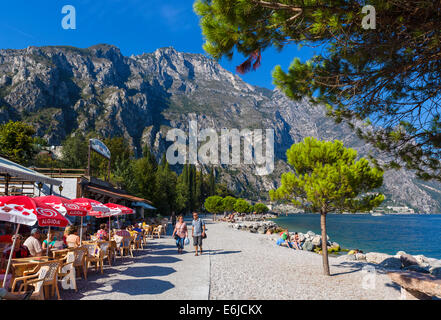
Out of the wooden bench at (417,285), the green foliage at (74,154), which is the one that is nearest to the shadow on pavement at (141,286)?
the wooden bench at (417,285)

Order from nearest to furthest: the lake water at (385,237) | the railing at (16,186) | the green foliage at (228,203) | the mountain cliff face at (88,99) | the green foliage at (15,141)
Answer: the railing at (16,186)
the green foliage at (15,141)
the lake water at (385,237)
the green foliage at (228,203)
the mountain cliff face at (88,99)

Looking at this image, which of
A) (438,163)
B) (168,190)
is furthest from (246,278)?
(168,190)

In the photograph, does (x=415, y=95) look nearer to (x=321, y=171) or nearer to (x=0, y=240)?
(x=321, y=171)

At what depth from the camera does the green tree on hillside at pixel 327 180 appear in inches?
302

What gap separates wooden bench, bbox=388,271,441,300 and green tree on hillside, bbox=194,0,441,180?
7.08 feet

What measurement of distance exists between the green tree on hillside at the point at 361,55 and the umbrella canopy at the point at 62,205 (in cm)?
535

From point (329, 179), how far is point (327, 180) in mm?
62

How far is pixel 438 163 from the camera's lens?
5758 millimetres

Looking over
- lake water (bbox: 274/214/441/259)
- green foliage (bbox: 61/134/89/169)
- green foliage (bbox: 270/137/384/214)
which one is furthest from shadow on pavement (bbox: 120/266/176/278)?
green foliage (bbox: 61/134/89/169)

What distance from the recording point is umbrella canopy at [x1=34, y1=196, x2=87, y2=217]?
22.0ft

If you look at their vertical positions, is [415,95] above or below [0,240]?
above

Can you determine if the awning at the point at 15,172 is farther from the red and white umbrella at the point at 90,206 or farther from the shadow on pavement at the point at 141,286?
the shadow on pavement at the point at 141,286

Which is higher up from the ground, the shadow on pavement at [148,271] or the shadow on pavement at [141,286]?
the shadow on pavement at [141,286]

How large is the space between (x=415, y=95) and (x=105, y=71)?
173 m
